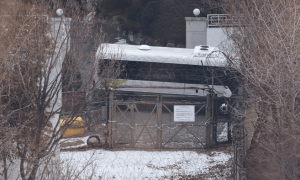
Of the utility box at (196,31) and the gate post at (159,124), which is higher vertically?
the utility box at (196,31)

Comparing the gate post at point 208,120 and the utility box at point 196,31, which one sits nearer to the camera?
the gate post at point 208,120

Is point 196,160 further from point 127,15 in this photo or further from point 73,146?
point 127,15

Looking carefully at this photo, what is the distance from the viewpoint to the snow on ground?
8.38 metres

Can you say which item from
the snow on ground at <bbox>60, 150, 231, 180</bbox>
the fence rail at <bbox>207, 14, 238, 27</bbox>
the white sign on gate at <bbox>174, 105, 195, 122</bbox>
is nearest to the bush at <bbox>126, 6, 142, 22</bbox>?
the fence rail at <bbox>207, 14, 238, 27</bbox>

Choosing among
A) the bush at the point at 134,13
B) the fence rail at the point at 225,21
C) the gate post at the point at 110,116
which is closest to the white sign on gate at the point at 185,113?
the gate post at the point at 110,116

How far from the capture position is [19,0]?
706 centimetres

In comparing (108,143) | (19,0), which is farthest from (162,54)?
(19,0)

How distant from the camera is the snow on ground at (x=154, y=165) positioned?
838 cm

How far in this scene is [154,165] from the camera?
9.19 m

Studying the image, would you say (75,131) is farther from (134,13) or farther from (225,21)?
(134,13)

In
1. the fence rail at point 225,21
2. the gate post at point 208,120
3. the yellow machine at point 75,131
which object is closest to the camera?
the gate post at point 208,120

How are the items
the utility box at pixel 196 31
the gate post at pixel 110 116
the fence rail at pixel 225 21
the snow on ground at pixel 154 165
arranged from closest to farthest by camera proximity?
the snow on ground at pixel 154 165
the gate post at pixel 110 116
the fence rail at pixel 225 21
the utility box at pixel 196 31

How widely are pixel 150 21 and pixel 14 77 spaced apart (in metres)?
21.5

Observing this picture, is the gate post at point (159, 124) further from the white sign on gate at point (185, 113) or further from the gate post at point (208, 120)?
the gate post at point (208, 120)
